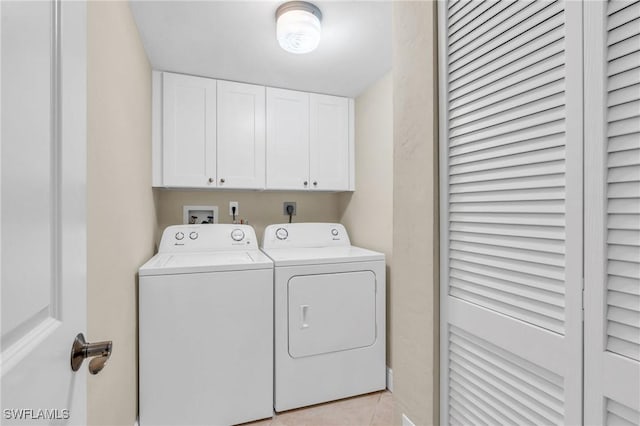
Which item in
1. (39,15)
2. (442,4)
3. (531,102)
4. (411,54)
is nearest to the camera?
(39,15)

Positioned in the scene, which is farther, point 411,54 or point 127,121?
point 127,121

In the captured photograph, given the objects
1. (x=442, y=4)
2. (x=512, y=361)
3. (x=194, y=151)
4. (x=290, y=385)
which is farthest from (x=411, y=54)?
(x=290, y=385)

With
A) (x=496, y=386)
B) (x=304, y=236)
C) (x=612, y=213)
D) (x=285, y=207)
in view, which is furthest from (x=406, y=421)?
(x=285, y=207)

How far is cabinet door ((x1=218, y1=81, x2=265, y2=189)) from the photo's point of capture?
7.65 ft

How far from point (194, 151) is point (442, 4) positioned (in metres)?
1.84

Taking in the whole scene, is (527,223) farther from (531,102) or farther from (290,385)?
(290,385)

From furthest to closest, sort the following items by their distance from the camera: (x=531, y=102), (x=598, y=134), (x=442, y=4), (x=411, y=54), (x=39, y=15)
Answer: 1. (x=411, y=54)
2. (x=442, y=4)
3. (x=531, y=102)
4. (x=598, y=134)
5. (x=39, y=15)

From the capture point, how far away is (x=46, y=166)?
1.53 ft

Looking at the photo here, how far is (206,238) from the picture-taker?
2322 millimetres

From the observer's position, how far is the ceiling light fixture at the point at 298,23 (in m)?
1.51

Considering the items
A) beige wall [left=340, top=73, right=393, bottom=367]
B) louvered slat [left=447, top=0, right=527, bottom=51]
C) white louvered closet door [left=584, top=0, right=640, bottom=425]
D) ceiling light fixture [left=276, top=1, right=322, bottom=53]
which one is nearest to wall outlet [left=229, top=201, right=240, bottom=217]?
beige wall [left=340, top=73, right=393, bottom=367]

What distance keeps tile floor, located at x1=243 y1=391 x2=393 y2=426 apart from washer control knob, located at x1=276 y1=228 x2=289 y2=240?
1221mm

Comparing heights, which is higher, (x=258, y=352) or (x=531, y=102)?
(x=531, y=102)

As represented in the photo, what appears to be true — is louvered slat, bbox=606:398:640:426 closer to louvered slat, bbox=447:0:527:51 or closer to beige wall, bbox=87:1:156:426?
louvered slat, bbox=447:0:527:51
